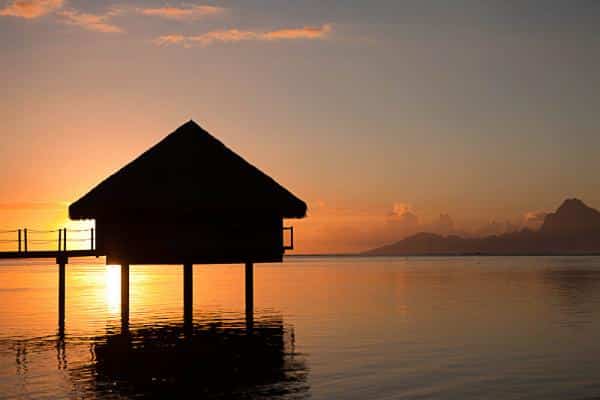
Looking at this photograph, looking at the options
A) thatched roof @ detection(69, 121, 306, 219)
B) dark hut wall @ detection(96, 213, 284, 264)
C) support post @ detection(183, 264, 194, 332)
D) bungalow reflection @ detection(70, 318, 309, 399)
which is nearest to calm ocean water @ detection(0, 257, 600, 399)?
Answer: bungalow reflection @ detection(70, 318, 309, 399)

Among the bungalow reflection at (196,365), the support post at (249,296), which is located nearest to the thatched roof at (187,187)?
the support post at (249,296)

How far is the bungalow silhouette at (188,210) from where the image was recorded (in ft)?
98.6

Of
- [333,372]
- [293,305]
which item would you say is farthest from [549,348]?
[293,305]

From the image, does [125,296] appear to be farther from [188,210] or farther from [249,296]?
[188,210]

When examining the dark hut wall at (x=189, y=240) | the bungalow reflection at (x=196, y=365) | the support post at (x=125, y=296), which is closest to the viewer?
the bungalow reflection at (x=196, y=365)

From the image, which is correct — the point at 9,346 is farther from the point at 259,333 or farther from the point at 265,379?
the point at 265,379

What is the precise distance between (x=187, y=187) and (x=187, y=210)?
931 mm

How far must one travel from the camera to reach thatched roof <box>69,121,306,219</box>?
30.0m

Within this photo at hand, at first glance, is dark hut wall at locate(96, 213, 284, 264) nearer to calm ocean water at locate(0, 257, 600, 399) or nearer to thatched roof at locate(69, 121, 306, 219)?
thatched roof at locate(69, 121, 306, 219)

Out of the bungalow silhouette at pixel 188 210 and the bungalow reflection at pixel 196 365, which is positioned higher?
the bungalow silhouette at pixel 188 210

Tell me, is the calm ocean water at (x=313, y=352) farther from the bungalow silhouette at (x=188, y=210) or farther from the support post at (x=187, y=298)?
the bungalow silhouette at (x=188, y=210)

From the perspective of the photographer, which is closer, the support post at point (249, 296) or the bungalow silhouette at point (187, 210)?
the bungalow silhouette at point (187, 210)

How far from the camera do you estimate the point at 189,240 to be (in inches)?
1182

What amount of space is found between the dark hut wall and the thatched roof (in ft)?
1.15
